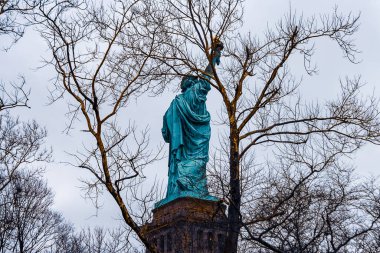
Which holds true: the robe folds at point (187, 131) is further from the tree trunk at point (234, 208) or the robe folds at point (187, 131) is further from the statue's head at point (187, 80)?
the tree trunk at point (234, 208)

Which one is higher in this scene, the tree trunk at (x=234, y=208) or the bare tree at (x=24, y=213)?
the bare tree at (x=24, y=213)

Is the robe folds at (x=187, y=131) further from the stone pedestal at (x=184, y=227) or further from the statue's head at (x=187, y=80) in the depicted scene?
the stone pedestal at (x=184, y=227)

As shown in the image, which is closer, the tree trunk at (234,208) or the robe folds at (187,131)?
the tree trunk at (234,208)

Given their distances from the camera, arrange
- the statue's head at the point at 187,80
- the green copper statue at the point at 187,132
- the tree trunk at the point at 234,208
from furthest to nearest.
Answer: the green copper statue at the point at 187,132
the statue's head at the point at 187,80
the tree trunk at the point at 234,208

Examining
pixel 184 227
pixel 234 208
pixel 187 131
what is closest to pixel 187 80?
pixel 234 208

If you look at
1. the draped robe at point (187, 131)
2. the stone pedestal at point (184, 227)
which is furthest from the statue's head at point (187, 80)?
the stone pedestal at point (184, 227)

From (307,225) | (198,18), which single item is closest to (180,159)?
(307,225)

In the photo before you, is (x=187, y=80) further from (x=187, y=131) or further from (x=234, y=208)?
(x=187, y=131)

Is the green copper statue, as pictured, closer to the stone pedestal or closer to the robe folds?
the robe folds

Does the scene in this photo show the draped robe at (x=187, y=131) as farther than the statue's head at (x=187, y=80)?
Yes

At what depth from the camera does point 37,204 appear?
25094 mm

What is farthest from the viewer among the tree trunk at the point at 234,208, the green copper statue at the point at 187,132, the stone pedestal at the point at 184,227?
the green copper statue at the point at 187,132

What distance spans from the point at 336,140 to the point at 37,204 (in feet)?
60.2

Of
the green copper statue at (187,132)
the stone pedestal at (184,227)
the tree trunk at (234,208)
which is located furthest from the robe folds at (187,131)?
the tree trunk at (234,208)
